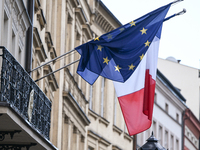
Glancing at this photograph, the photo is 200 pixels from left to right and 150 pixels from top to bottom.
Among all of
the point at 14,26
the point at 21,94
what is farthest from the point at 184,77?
the point at 21,94

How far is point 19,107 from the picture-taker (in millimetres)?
13852

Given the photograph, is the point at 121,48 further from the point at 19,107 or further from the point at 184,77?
the point at 184,77

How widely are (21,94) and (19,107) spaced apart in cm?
31

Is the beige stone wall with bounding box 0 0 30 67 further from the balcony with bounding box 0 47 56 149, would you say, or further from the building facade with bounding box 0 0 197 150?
the balcony with bounding box 0 47 56 149

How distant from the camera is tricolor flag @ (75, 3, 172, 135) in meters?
16.1

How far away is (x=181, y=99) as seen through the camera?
56469 millimetres

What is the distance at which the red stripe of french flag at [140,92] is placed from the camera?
16172mm

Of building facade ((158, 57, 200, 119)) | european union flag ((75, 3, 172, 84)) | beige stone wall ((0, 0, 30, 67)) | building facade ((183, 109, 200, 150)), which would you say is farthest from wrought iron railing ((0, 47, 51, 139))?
building facade ((158, 57, 200, 119))

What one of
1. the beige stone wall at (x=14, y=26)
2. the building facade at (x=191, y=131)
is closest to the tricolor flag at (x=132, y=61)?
the beige stone wall at (x=14, y=26)

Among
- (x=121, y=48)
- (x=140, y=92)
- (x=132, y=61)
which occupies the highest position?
(x=121, y=48)

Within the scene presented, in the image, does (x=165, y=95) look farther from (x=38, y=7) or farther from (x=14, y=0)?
(x=14, y=0)

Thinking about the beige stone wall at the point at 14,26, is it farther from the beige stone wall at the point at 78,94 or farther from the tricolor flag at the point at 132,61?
the tricolor flag at the point at 132,61

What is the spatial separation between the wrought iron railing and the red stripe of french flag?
206 centimetres

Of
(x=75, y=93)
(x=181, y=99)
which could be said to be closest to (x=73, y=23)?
(x=75, y=93)
